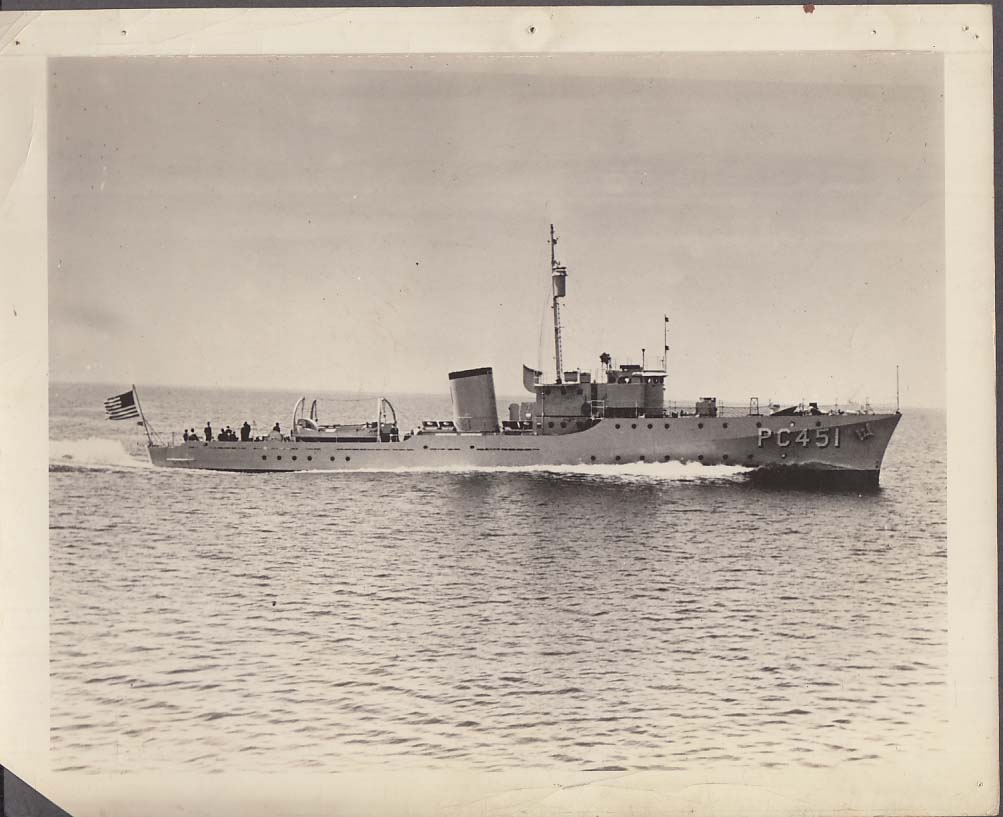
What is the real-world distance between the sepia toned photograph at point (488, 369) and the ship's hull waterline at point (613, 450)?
51cm

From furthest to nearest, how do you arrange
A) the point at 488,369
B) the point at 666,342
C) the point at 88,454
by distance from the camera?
1. the point at 488,369
2. the point at 666,342
3. the point at 88,454

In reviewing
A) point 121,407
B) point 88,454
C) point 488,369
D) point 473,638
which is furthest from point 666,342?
point 88,454

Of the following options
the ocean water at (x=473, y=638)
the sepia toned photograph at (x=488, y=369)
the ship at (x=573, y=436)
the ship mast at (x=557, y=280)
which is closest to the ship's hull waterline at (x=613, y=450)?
the ship at (x=573, y=436)

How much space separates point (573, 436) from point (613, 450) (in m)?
0.35

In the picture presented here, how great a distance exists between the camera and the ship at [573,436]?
5.43 metres

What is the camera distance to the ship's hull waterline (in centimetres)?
573

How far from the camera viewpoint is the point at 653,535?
5223mm

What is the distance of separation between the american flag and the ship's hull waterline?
1.70 ft

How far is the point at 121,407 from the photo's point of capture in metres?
4.96

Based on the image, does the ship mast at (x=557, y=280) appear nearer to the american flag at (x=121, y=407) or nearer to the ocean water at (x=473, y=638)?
the ocean water at (x=473, y=638)

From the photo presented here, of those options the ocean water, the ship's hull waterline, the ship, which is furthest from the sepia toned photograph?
the ship's hull waterline

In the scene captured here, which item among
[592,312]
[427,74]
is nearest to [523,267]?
[592,312]

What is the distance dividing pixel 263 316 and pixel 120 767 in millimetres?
2667

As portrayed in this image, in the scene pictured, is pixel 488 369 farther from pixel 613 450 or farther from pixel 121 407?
pixel 121 407
